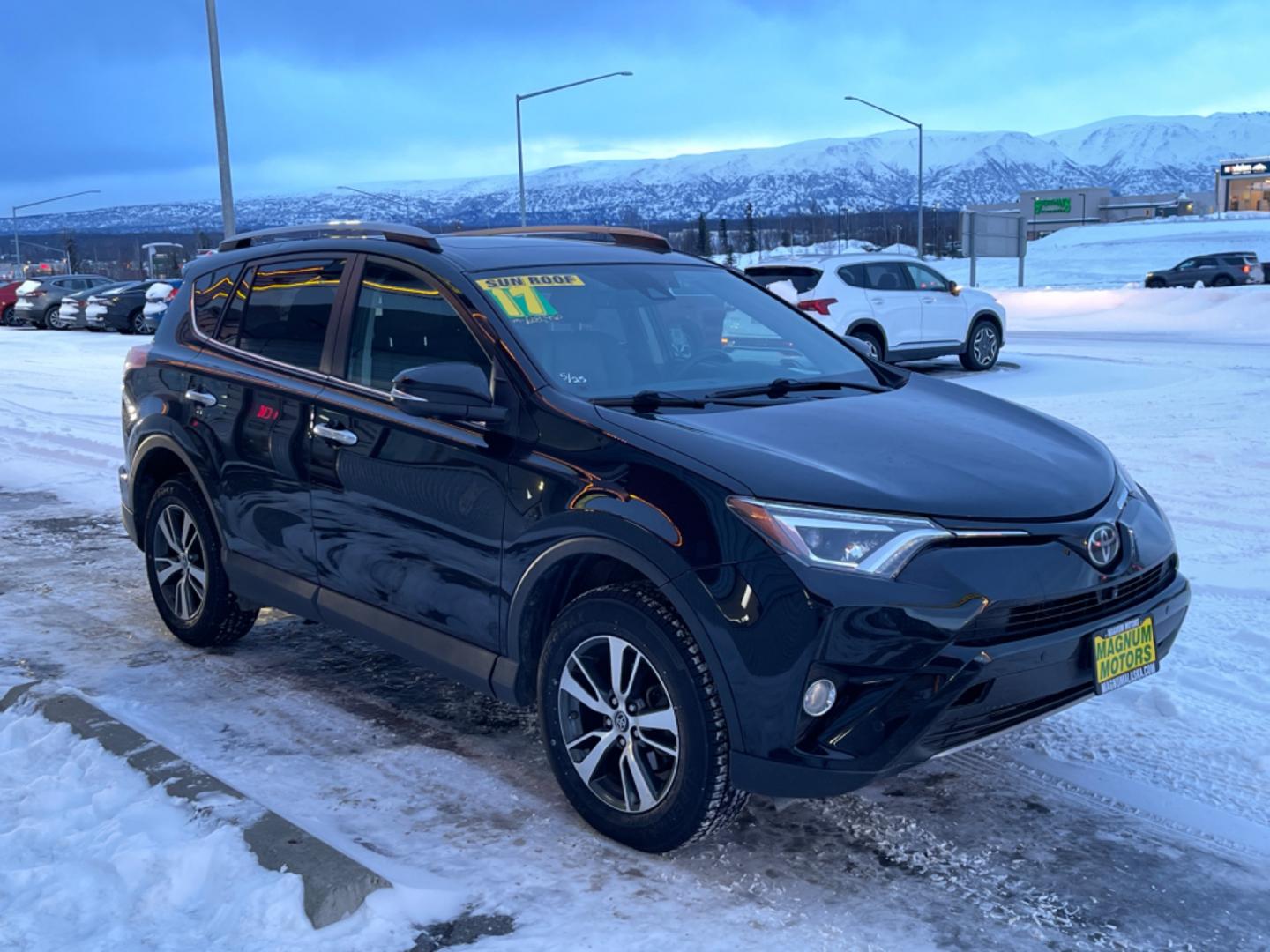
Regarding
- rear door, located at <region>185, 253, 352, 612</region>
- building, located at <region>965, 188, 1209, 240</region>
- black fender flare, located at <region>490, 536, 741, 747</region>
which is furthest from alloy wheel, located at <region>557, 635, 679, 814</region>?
building, located at <region>965, 188, 1209, 240</region>

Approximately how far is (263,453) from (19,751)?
4.51 feet

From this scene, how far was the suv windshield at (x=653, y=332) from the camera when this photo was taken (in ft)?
14.0

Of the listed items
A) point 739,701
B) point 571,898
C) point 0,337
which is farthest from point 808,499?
point 0,337

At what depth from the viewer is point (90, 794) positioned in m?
4.04

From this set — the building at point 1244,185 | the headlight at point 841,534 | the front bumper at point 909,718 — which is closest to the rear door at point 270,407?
the headlight at point 841,534

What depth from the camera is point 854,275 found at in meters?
16.5

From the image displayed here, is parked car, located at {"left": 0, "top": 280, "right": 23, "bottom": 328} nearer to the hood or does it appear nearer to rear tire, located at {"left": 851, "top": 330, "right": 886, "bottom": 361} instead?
rear tire, located at {"left": 851, "top": 330, "right": 886, "bottom": 361}

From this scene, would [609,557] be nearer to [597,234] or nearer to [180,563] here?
[597,234]

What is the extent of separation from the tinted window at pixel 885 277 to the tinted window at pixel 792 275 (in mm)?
758

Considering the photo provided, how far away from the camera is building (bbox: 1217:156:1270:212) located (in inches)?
4109

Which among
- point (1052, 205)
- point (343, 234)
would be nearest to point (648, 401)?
point (343, 234)

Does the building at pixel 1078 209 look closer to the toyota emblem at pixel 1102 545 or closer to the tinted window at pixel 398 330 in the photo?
the tinted window at pixel 398 330

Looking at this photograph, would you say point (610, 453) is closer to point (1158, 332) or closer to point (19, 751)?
point (19, 751)

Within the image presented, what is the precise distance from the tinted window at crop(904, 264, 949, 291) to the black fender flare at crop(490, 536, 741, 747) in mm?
13807
